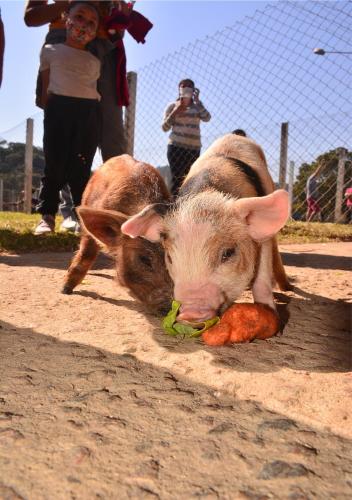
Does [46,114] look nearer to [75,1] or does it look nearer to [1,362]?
[75,1]

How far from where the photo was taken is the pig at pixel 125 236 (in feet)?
9.37

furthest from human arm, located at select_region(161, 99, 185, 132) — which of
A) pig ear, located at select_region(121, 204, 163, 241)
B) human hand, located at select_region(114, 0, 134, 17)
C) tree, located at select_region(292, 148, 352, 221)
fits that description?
tree, located at select_region(292, 148, 352, 221)

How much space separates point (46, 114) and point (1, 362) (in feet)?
11.4

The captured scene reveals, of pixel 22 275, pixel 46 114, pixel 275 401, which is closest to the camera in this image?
pixel 275 401

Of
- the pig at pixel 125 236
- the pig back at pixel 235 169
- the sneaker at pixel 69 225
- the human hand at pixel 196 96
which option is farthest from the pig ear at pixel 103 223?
the human hand at pixel 196 96

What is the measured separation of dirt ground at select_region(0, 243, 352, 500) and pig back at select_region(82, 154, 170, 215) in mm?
833

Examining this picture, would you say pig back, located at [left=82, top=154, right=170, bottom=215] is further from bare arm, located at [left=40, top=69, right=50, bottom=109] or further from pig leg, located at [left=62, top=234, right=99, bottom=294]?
bare arm, located at [left=40, top=69, right=50, bottom=109]

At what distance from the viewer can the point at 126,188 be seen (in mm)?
3305

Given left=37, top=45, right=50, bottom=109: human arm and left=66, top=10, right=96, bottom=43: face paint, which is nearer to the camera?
left=66, top=10, right=96, bottom=43: face paint

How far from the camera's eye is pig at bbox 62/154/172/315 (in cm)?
286

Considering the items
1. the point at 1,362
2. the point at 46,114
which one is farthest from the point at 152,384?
the point at 46,114

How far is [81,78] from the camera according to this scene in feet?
15.7

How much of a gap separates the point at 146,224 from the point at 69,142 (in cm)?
270

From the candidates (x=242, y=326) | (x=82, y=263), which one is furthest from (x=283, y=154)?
(x=242, y=326)
